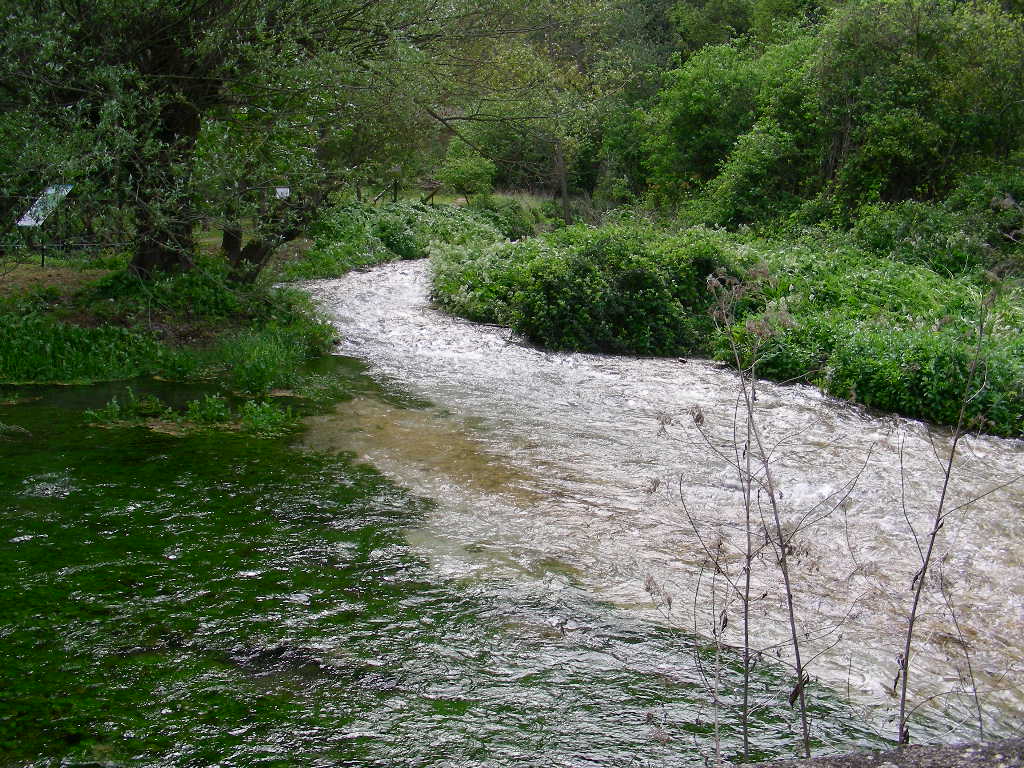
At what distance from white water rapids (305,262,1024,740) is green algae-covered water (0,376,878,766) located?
39cm

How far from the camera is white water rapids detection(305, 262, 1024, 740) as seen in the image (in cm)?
487

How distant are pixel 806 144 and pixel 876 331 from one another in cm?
1219

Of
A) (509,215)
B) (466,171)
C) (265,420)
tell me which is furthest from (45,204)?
(466,171)

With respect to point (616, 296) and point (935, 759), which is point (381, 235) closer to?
point (616, 296)

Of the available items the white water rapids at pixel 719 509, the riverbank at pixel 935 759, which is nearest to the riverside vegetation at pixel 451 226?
the riverbank at pixel 935 759

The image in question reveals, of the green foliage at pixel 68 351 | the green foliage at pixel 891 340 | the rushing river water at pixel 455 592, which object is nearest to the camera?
the rushing river water at pixel 455 592

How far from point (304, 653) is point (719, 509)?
376 centimetres

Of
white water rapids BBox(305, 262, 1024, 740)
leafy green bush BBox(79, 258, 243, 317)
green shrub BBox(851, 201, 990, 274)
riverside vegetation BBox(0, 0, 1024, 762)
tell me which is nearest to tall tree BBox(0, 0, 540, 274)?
riverside vegetation BBox(0, 0, 1024, 762)

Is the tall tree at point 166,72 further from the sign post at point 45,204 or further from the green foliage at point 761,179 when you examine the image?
the green foliage at point 761,179

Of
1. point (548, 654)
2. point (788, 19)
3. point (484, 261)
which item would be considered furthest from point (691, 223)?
point (548, 654)

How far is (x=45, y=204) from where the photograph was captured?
8625 millimetres

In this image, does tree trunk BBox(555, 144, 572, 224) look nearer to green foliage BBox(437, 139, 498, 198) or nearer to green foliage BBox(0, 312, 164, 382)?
green foliage BBox(437, 139, 498, 198)

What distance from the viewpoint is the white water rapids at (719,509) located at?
4.87 meters

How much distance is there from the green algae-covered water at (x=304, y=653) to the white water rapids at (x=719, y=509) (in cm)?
39
